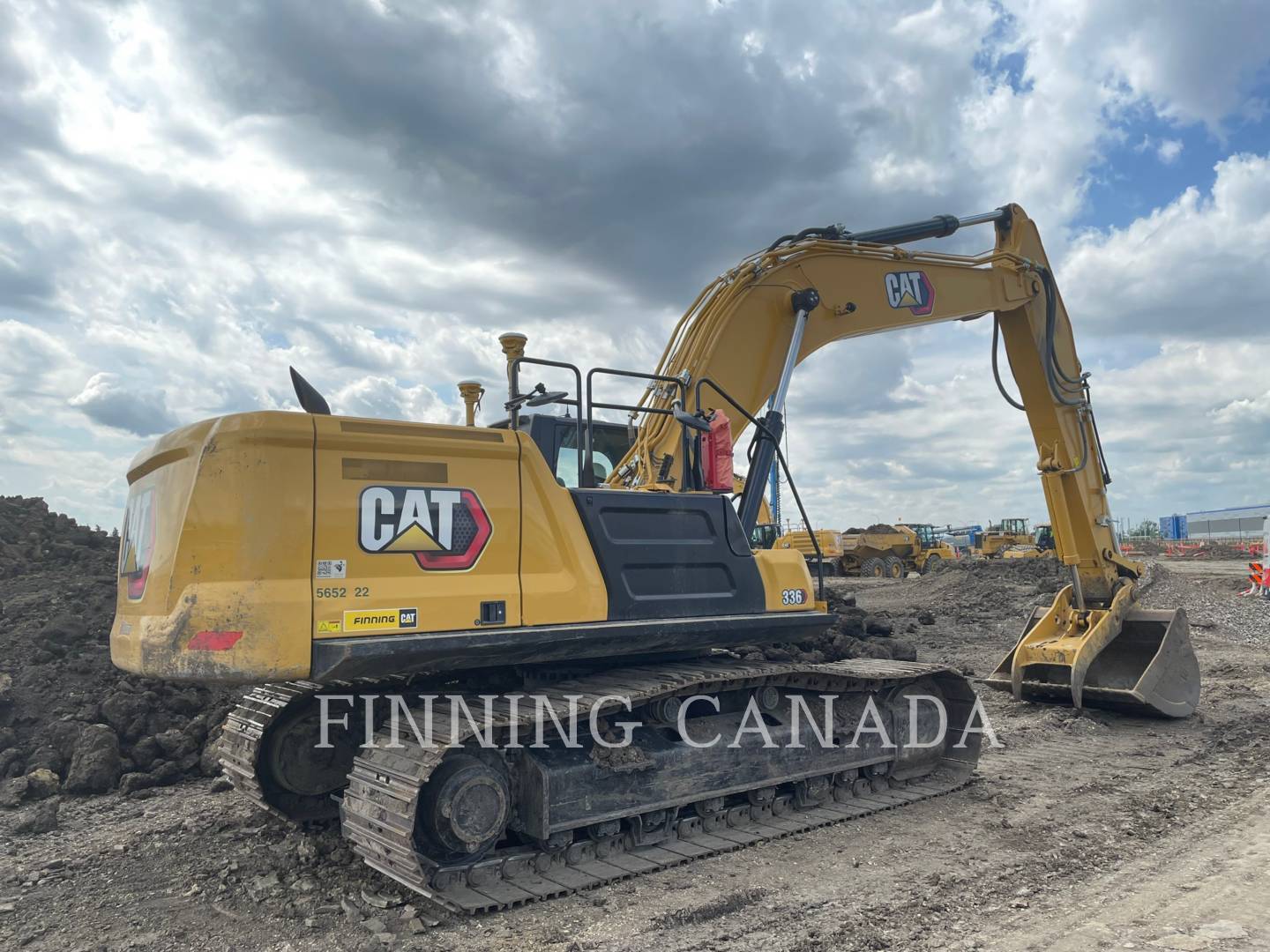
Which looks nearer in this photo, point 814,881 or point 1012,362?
point 814,881

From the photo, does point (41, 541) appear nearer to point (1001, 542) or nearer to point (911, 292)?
point (911, 292)

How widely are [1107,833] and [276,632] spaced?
5.02 meters

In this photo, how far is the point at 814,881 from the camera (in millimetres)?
5125

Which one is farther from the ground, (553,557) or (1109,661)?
(553,557)

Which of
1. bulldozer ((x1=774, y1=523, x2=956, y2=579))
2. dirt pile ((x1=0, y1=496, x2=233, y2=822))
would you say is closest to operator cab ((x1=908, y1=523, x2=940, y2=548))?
bulldozer ((x1=774, y1=523, x2=956, y2=579))

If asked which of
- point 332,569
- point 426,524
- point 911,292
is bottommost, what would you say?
point 332,569

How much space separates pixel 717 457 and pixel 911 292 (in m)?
3.35

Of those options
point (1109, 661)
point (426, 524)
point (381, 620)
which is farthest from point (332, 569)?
point (1109, 661)

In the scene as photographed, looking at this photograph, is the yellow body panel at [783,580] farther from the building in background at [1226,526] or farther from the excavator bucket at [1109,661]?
the building in background at [1226,526]

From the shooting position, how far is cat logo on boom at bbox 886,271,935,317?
8.44 m

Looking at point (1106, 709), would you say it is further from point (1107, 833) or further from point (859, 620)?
point (859, 620)

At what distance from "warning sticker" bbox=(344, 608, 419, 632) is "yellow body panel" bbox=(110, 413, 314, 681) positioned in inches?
8.2

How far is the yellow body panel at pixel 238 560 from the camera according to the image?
177 inches

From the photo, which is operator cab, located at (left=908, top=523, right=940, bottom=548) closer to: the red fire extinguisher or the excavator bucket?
the excavator bucket
